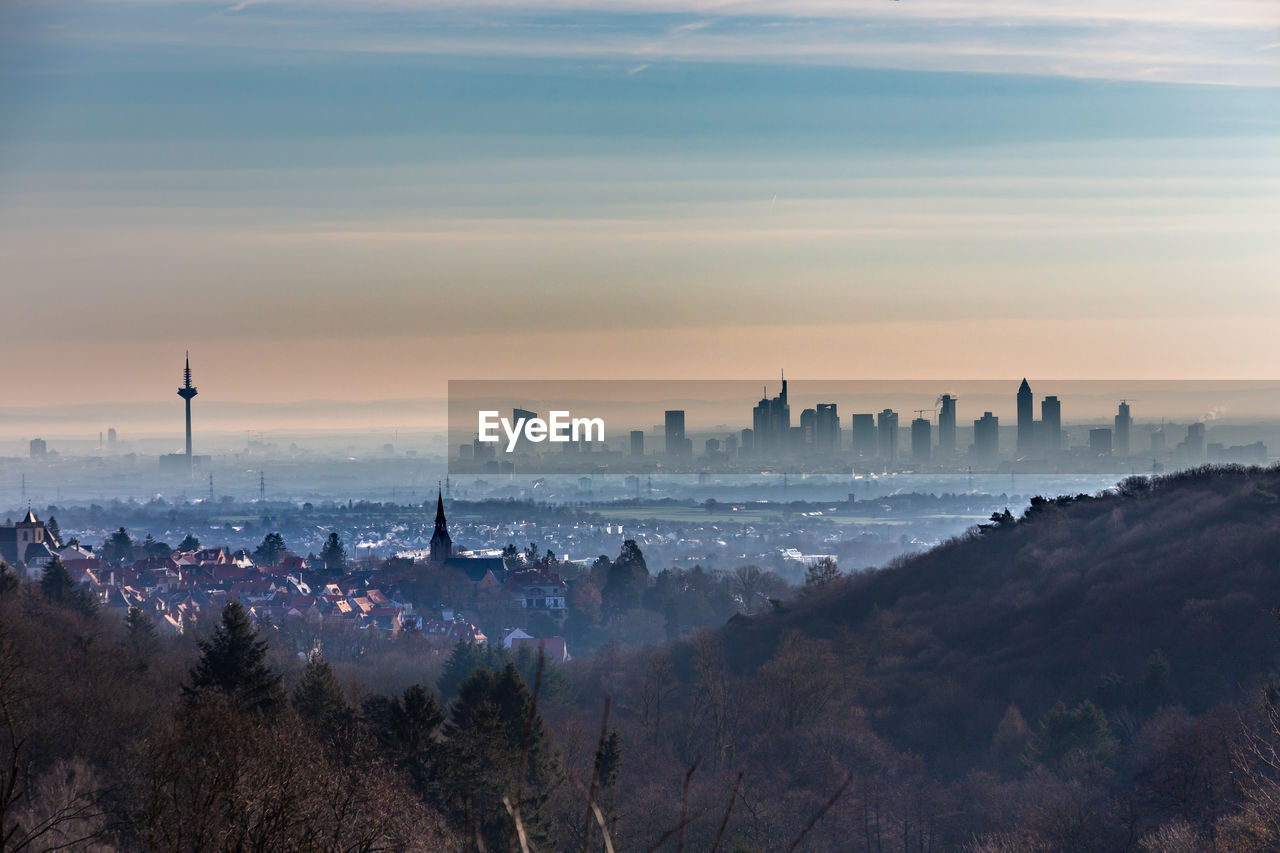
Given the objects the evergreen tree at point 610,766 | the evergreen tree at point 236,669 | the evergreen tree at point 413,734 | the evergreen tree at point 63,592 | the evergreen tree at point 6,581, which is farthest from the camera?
the evergreen tree at point 63,592

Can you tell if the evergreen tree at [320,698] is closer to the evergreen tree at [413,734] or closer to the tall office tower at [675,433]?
the evergreen tree at [413,734]

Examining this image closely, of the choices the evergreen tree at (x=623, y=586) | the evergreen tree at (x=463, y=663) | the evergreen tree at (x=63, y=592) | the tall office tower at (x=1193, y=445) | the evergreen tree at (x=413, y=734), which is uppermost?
the tall office tower at (x=1193, y=445)

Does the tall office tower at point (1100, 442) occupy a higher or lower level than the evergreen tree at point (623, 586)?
higher

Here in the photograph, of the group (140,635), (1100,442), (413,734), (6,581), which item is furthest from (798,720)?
(1100,442)

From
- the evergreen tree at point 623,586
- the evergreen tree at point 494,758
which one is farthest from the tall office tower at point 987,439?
the evergreen tree at point 494,758

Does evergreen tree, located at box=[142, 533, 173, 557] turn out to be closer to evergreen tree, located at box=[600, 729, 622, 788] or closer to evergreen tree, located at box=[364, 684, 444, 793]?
evergreen tree, located at box=[600, 729, 622, 788]

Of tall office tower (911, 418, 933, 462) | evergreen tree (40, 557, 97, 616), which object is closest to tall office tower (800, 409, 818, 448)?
tall office tower (911, 418, 933, 462)

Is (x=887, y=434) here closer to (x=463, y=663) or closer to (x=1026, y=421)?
(x=1026, y=421)
